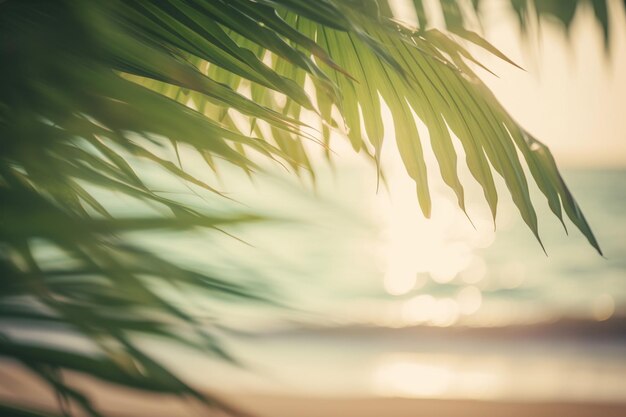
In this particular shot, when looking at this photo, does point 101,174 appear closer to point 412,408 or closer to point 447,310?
point 412,408

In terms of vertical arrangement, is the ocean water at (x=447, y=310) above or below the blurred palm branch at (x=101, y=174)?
above

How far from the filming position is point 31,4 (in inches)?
11.8

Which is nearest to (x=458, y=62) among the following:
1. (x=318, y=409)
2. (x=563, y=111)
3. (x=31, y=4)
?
(x=31, y=4)

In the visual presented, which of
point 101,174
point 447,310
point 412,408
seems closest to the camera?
point 101,174

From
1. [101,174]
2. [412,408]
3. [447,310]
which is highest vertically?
[447,310]

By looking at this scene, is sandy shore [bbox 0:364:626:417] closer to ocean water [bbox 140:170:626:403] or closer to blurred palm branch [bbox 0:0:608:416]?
ocean water [bbox 140:170:626:403]

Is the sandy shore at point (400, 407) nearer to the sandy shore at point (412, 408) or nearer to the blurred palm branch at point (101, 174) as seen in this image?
the sandy shore at point (412, 408)

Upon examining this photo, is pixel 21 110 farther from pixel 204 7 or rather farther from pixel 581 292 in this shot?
pixel 581 292

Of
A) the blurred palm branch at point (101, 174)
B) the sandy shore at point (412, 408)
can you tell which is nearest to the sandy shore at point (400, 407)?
the sandy shore at point (412, 408)

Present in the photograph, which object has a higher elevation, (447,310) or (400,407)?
(447,310)

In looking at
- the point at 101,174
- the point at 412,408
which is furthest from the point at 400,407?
the point at 101,174

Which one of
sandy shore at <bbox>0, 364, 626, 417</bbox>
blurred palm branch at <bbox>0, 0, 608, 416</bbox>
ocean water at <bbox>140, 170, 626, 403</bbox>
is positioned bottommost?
blurred palm branch at <bbox>0, 0, 608, 416</bbox>

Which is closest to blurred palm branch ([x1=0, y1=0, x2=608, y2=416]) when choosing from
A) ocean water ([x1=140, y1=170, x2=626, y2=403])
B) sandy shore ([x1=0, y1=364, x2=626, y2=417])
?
ocean water ([x1=140, y1=170, x2=626, y2=403])

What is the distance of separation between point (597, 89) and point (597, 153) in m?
3.72
